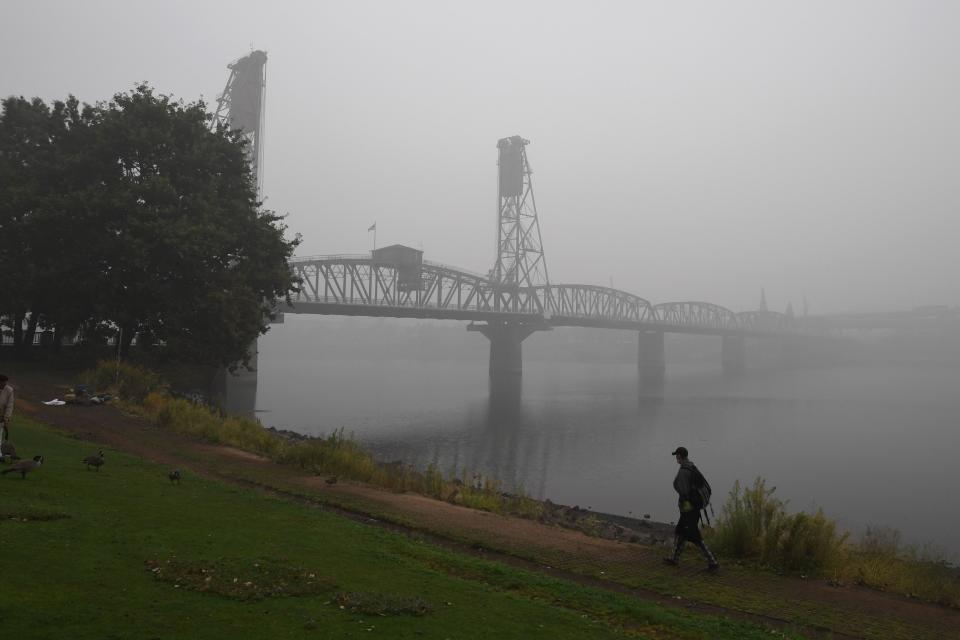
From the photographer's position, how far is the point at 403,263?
9894 cm

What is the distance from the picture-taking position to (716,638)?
8.56 meters

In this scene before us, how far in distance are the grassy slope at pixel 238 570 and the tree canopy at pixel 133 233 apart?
22745 millimetres

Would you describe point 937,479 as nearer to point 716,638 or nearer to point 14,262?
point 716,638

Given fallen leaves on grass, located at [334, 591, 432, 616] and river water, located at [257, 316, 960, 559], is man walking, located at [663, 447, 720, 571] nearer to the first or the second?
fallen leaves on grass, located at [334, 591, 432, 616]

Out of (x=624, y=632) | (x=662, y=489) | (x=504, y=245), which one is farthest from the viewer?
(x=504, y=245)

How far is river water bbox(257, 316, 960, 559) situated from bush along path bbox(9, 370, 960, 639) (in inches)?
444

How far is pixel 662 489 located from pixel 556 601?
73.4 ft

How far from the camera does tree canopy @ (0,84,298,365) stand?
3441 centimetres

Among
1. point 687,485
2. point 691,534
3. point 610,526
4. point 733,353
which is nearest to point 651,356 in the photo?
point 733,353

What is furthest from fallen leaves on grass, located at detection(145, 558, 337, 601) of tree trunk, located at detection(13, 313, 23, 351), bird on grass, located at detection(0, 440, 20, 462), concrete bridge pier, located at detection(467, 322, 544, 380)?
concrete bridge pier, located at detection(467, 322, 544, 380)

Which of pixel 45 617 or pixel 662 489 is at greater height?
pixel 45 617

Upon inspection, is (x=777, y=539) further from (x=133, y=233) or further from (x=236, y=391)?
(x=236, y=391)

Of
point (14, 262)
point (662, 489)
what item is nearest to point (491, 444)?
point (662, 489)

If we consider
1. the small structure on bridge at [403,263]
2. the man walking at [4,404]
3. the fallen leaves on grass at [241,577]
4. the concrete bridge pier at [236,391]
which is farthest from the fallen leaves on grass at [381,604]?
the small structure on bridge at [403,263]
